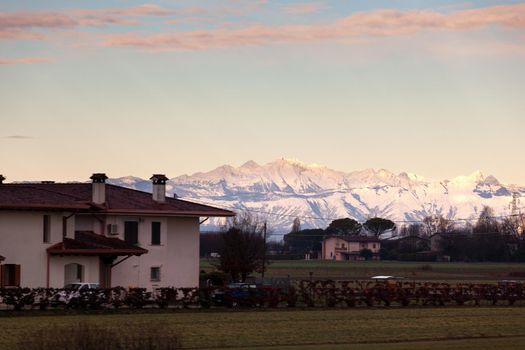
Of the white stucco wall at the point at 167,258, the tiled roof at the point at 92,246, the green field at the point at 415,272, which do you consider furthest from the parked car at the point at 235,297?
the green field at the point at 415,272

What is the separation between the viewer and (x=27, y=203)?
5944 cm

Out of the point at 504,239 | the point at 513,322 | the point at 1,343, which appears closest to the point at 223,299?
the point at 513,322

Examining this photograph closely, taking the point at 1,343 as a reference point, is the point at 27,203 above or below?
above

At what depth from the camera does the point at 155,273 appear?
222 ft

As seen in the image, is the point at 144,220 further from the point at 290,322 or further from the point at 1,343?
the point at 1,343

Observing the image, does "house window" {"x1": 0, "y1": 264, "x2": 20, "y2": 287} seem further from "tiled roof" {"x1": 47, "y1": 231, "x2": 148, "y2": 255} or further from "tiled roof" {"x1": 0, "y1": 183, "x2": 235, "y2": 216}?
"tiled roof" {"x1": 0, "y1": 183, "x2": 235, "y2": 216}

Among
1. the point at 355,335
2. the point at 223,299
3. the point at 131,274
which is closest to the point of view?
the point at 355,335

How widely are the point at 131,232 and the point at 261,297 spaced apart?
1312 cm

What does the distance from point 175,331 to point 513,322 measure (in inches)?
525

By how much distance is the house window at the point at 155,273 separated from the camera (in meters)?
67.3

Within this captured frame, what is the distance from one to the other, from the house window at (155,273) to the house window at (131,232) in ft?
5.64

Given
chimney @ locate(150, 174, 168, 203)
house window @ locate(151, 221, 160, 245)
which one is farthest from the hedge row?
chimney @ locate(150, 174, 168, 203)

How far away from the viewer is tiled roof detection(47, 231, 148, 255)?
197ft

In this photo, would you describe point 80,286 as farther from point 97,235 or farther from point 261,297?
point 97,235
